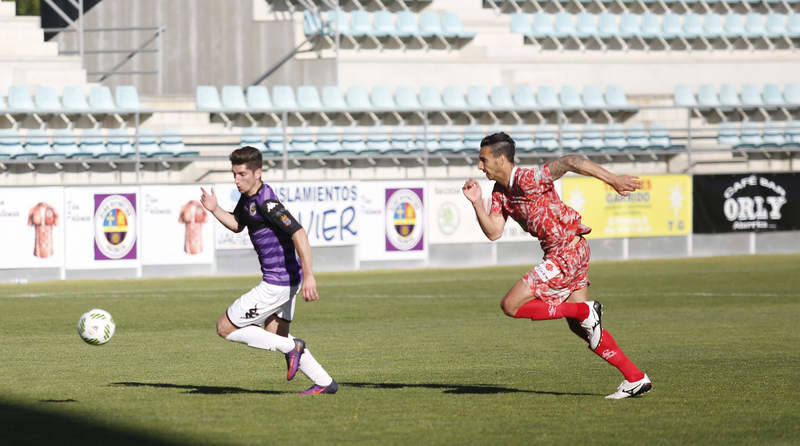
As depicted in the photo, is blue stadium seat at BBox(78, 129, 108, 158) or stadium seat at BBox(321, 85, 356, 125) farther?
stadium seat at BBox(321, 85, 356, 125)

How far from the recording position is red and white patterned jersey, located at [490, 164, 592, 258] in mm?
8891

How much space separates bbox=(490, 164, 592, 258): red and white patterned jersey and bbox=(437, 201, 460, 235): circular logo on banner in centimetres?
1563

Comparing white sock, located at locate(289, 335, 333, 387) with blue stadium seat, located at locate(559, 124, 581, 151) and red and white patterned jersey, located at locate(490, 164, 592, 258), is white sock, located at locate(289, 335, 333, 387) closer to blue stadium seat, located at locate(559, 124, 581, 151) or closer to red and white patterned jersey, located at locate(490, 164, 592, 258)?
red and white patterned jersey, located at locate(490, 164, 592, 258)

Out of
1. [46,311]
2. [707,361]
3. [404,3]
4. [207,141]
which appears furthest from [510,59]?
[707,361]

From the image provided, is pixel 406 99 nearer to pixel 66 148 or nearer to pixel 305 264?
pixel 66 148

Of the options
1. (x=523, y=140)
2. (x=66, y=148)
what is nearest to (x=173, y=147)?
(x=66, y=148)

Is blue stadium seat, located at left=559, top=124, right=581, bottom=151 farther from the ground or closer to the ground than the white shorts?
farther from the ground

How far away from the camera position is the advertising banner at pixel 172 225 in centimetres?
2239

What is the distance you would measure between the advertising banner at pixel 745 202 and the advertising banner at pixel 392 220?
6.26m

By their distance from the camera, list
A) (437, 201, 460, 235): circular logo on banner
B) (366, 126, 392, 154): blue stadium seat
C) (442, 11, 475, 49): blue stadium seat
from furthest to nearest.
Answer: (442, 11, 475, 49): blue stadium seat, (366, 126, 392, 154): blue stadium seat, (437, 201, 460, 235): circular logo on banner

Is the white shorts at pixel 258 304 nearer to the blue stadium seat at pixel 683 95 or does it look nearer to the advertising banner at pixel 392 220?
the advertising banner at pixel 392 220

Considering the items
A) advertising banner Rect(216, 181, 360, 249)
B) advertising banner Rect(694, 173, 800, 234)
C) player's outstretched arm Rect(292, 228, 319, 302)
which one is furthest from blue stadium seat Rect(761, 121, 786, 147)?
player's outstretched arm Rect(292, 228, 319, 302)

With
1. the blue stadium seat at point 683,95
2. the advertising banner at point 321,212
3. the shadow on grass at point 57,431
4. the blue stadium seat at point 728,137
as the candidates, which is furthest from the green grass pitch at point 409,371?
the blue stadium seat at point 683,95

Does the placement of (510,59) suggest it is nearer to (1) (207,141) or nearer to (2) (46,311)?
(1) (207,141)
